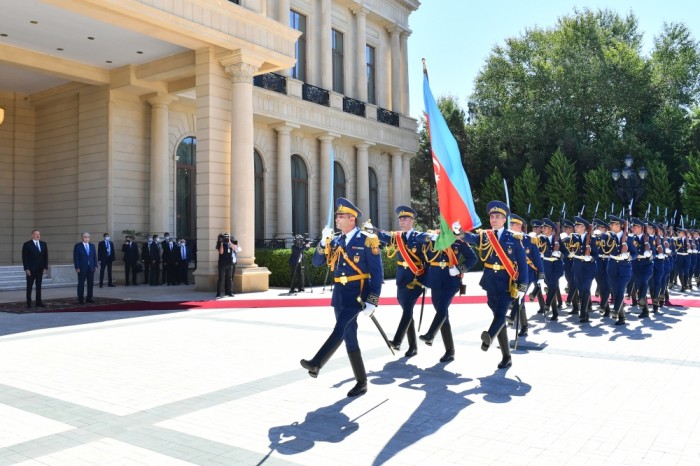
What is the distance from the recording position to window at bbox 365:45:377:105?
33469 mm

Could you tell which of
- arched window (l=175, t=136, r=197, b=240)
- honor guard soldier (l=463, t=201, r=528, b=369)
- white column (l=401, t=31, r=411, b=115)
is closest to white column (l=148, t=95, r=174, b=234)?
Answer: arched window (l=175, t=136, r=197, b=240)

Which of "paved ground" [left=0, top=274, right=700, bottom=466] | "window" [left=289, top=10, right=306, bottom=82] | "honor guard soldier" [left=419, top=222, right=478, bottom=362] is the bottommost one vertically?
"paved ground" [left=0, top=274, right=700, bottom=466]

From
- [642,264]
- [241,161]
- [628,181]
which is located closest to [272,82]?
[241,161]

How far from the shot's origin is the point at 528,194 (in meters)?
35.4

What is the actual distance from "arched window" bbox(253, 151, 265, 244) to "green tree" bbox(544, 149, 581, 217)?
17.3 metres

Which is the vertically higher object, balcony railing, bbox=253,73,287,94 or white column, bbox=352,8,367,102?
white column, bbox=352,8,367,102

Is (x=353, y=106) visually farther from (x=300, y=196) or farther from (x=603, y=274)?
(x=603, y=274)

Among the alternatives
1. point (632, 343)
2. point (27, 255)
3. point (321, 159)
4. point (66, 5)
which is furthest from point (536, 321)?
point (321, 159)

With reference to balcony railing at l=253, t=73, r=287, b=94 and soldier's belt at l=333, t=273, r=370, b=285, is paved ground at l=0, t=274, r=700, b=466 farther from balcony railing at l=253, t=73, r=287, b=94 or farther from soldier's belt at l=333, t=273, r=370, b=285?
balcony railing at l=253, t=73, r=287, b=94

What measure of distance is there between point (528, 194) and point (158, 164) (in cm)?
2195

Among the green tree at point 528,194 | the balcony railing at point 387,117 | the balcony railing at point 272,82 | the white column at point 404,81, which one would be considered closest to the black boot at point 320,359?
the balcony railing at point 272,82

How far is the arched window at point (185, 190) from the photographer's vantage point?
78.8 ft

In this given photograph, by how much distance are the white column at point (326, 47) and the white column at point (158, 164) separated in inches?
→ 339

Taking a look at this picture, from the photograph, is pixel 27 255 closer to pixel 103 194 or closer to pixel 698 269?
pixel 103 194
